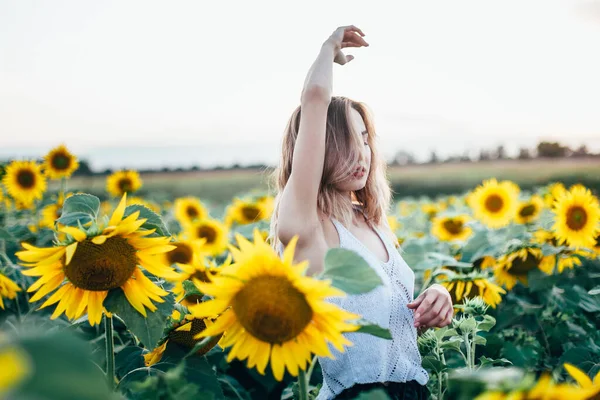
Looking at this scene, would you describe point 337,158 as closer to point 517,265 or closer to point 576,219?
point 517,265

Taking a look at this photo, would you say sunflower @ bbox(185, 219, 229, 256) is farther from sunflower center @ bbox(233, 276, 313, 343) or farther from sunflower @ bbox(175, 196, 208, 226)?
sunflower center @ bbox(233, 276, 313, 343)

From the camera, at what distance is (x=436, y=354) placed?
5.40 feet

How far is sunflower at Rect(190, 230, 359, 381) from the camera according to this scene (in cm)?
96

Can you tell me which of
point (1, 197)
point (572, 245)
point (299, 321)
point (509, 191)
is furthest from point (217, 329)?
point (1, 197)

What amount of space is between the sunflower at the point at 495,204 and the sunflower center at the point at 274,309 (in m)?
3.78

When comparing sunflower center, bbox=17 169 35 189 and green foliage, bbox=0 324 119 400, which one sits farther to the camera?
sunflower center, bbox=17 169 35 189

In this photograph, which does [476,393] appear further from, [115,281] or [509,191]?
[509,191]

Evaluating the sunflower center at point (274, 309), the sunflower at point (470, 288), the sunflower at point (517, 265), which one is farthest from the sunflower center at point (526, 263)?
the sunflower center at point (274, 309)

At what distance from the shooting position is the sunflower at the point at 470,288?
7.37 feet

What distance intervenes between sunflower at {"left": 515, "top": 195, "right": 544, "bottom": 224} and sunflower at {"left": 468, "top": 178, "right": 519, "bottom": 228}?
0.23 feet

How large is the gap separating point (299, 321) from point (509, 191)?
152 inches

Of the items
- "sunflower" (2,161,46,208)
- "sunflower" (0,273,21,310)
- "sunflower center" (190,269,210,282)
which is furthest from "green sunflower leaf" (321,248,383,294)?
"sunflower" (2,161,46,208)

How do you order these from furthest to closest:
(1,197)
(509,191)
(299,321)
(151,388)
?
1. (1,197)
2. (509,191)
3. (299,321)
4. (151,388)

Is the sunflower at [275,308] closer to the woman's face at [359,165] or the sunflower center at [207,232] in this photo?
the woman's face at [359,165]
